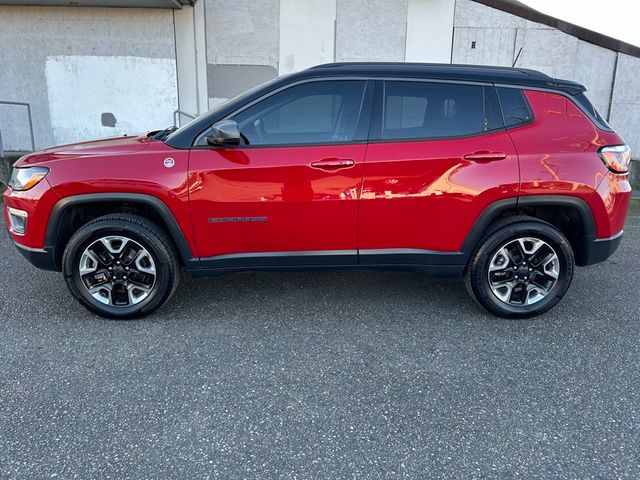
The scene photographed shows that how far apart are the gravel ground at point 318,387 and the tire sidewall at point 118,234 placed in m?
0.14

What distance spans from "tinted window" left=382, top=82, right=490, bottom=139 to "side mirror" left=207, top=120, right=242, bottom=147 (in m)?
1.05

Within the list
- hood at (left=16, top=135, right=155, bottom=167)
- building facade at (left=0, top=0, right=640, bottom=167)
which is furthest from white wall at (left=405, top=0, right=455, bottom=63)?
hood at (left=16, top=135, right=155, bottom=167)

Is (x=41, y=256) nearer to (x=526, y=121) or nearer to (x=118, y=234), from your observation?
(x=118, y=234)

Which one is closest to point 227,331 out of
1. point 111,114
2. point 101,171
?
point 101,171

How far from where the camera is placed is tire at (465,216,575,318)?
3.47 m

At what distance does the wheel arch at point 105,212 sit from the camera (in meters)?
3.28

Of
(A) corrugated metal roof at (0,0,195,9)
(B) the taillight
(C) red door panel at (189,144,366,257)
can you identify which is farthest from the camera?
(A) corrugated metal roof at (0,0,195,9)

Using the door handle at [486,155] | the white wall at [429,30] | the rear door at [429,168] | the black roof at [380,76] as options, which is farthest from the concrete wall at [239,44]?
the door handle at [486,155]

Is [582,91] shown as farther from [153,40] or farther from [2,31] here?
[2,31]

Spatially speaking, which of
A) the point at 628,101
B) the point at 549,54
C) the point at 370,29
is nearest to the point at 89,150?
the point at 370,29

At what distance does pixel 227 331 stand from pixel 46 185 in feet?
5.30

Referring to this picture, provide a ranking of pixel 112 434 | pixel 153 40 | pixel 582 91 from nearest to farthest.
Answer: pixel 112 434 → pixel 582 91 → pixel 153 40

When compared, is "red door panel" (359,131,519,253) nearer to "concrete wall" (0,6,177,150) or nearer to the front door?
the front door

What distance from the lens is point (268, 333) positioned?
131 inches
